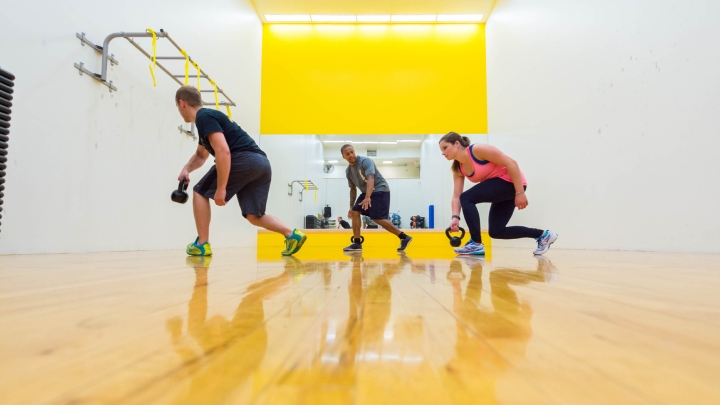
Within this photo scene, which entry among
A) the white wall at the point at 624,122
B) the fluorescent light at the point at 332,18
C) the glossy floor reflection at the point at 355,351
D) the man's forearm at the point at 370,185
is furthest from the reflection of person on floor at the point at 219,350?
the fluorescent light at the point at 332,18

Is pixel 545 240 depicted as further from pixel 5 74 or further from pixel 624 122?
pixel 5 74

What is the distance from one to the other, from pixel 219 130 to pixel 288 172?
164 inches

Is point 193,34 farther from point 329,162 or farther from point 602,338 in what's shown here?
point 329,162

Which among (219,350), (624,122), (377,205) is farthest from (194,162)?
(624,122)

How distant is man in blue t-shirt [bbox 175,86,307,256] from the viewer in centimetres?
197

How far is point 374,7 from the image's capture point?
5762 millimetres

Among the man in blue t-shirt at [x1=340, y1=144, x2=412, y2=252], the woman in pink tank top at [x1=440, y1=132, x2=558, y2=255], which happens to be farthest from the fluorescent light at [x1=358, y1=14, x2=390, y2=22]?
the woman in pink tank top at [x1=440, y1=132, x2=558, y2=255]

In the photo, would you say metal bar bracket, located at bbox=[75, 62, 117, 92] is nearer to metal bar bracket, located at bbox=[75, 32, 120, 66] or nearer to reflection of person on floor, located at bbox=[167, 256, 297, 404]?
metal bar bracket, located at bbox=[75, 32, 120, 66]

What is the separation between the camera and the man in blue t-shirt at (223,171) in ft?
6.48

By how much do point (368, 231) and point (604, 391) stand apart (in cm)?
555

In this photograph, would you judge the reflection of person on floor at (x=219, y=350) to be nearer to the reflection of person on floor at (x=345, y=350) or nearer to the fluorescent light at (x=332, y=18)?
the reflection of person on floor at (x=345, y=350)

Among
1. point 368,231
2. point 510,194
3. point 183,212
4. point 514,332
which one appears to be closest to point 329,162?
point 368,231

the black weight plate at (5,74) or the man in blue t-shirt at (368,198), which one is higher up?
the black weight plate at (5,74)

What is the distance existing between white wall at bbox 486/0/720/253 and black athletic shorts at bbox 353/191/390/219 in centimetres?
164
